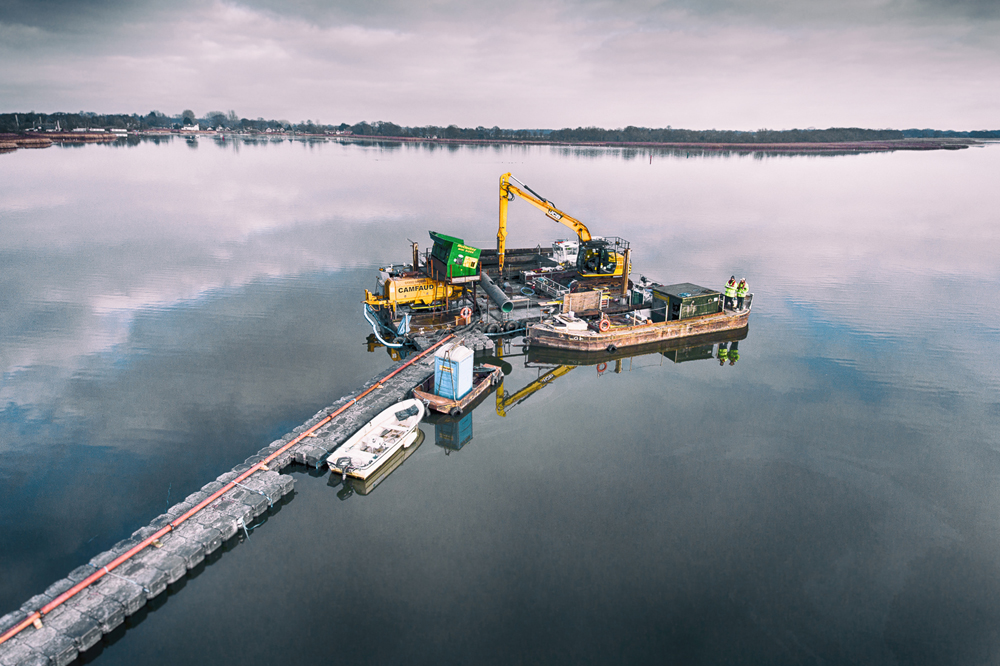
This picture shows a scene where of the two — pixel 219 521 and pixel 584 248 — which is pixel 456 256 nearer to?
pixel 584 248

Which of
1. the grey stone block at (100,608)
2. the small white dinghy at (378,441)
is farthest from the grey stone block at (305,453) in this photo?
the grey stone block at (100,608)

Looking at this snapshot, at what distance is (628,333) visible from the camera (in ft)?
110

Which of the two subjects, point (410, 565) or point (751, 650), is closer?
point (751, 650)

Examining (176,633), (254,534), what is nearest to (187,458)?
(254,534)

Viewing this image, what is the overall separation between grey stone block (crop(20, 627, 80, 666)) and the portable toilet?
15.3 m

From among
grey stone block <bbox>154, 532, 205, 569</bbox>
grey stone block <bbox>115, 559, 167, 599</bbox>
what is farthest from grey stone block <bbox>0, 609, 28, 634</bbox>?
grey stone block <bbox>154, 532, 205, 569</bbox>

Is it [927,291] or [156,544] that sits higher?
[927,291]

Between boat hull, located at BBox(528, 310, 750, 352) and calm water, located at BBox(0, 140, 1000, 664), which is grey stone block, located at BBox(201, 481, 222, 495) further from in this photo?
boat hull, located at BBox(528, 310, 750, 352)

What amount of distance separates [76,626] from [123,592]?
1.14 meters

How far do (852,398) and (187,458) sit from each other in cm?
3123

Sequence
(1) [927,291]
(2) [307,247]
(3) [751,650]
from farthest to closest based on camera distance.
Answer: (2) [307,247] < (1) [927,291] < (3) [751,650]

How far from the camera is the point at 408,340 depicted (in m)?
31.7

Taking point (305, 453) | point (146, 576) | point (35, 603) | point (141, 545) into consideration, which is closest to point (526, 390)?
point (305, 453)

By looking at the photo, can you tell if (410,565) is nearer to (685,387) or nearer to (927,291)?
(685,387)
